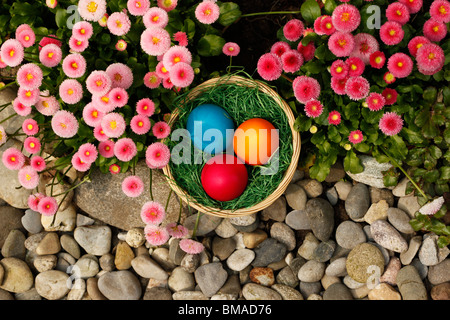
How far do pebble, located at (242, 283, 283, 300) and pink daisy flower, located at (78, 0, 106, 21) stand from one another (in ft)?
4.49

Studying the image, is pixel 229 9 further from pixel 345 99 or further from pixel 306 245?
pixel 306 245

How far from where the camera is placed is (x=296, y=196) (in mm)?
2021

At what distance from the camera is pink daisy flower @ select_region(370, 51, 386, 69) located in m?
1.53

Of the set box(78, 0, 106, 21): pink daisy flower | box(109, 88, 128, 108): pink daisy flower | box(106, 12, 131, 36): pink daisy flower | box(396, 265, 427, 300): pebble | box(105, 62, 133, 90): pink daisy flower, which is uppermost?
box(78, 0, 106, 21): pink daisy flower

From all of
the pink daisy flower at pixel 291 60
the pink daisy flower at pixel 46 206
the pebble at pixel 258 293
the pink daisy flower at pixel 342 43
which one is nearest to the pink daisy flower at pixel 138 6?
the pink daisy flower at pixel 291 60

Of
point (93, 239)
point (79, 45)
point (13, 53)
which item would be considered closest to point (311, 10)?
point (79, 45)

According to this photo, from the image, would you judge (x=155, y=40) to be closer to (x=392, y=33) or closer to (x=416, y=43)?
(x=392, y=33)

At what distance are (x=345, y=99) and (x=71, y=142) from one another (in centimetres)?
117

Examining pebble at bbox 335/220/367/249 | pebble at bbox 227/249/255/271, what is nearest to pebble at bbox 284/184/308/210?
pebble at bbox 335/220/367/249

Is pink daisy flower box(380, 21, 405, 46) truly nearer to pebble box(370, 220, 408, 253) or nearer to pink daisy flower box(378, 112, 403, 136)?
pink daisy flower box(378, 112, 403, 136)

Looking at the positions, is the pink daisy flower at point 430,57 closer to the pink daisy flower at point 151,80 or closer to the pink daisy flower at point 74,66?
the pink daisy flower at point 151,80

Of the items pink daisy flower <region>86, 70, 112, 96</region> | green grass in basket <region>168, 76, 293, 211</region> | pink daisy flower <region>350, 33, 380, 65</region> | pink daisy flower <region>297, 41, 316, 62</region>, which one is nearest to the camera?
pink daisy flower <region>86, 70, 112, 96</region>

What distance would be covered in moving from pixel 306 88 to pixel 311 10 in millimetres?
361

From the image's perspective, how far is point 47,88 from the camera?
65.2 inches
